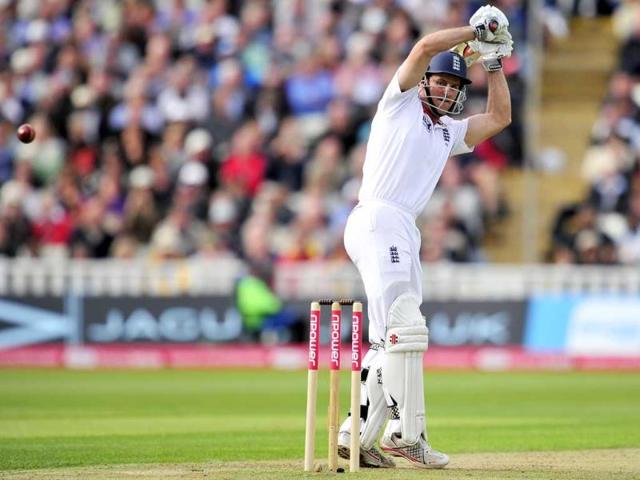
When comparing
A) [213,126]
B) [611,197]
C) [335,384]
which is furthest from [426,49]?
[213,126]

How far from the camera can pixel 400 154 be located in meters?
7.94

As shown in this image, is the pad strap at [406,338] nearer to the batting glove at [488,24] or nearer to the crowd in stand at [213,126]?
the batting glove at [488,24]

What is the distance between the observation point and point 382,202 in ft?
26.1

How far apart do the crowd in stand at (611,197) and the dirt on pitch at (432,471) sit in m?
10.2

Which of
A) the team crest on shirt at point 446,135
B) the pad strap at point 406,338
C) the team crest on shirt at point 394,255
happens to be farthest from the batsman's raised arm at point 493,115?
the pad strap at point 406,338

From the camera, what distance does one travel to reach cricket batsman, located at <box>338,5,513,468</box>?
7.76m

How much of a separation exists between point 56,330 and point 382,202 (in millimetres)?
11224

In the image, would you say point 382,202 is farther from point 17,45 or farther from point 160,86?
point 17,45

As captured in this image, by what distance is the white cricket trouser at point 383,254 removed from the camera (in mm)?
7824

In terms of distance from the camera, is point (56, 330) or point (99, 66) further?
point (99, 66)

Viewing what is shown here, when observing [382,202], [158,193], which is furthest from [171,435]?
[158,193]

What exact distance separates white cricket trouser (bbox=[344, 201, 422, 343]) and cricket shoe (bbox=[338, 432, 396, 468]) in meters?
0.53

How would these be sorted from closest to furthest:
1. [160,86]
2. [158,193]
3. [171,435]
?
[171,435], [158,193], [160,86]

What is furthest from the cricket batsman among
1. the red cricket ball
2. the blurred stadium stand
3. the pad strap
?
the blurred stadium stand
